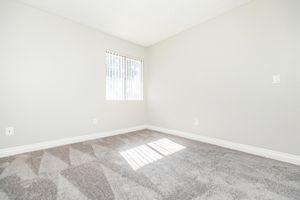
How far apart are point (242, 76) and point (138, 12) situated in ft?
6.70

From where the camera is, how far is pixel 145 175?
159 cm

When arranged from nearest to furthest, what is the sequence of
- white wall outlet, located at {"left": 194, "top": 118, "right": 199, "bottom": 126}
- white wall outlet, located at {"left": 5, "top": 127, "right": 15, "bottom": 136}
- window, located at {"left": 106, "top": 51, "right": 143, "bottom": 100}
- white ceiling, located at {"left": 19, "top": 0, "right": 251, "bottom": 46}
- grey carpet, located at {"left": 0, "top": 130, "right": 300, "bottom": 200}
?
grey carpet, located at {"left": 0, "top": 130, "right": 300, "bottom": 200}, white wall outlet, located at {"left": 5, "top": 127, "right": 15, "bottom": 136}, white ceiling, located at {"left": 19, "top": 0, "right": 251, "bottom": 46}, white wall outlet, located at {"left": 194, "top": 118, "right": 199, "bottom": 126}, window, located at {"left": 106, "top": 51, "right": 143, "bottom": 100}

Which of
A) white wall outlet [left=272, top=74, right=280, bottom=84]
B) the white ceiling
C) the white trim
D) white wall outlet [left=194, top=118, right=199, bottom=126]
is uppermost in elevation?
the white ceiling

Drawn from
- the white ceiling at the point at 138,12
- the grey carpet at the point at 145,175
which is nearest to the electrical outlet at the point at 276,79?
the grey carpet at the point at 145,175

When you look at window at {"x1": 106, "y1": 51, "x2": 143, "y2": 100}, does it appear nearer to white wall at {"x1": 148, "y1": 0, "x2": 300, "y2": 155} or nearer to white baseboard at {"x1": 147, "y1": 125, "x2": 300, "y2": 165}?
white wall at {"x1": 148, "y1": 0, "x2": 300, "y2": 155}

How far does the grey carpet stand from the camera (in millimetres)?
1287

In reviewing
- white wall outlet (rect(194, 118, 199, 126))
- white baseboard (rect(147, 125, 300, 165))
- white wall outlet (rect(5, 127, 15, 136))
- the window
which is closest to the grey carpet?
white baseboard (rect(147, 125, 300, 165))

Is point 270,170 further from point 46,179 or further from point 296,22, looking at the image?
point 46,179

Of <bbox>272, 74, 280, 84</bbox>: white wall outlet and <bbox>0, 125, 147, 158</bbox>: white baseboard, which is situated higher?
<bbox>272, 74, 280, 84</bbox>: white wall outlet

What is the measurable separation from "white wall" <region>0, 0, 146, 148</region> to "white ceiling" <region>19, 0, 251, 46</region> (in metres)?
0.23

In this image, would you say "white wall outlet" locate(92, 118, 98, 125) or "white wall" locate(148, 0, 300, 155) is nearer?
"white wall" locate(148, 0, 300, 155)

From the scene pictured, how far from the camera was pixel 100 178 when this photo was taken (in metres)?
1.52

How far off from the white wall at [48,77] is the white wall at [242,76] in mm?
1677

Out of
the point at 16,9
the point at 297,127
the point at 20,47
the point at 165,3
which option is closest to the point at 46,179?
the point at 20,47
